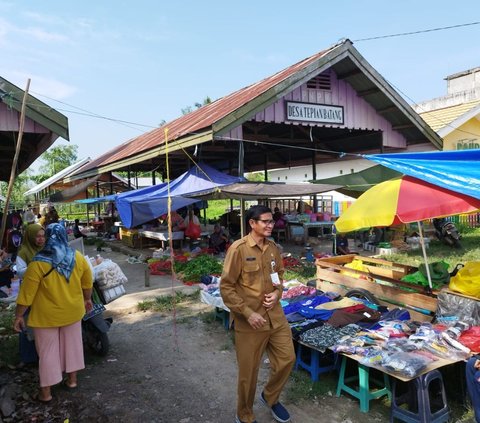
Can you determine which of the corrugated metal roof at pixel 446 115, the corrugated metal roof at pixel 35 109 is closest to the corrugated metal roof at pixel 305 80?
the corrugated metal roof at pixel 35 109

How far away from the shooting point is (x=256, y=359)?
305 cm

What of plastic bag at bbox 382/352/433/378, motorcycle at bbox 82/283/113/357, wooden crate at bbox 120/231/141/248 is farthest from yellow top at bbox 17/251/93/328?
wooden crate at bbox 120/231/141/248

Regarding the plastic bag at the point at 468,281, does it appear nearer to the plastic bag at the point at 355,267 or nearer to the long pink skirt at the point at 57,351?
the plastic bag at the point at 355,267

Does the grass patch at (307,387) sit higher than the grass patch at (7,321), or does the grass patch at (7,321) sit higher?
the grass patch at (7,321)

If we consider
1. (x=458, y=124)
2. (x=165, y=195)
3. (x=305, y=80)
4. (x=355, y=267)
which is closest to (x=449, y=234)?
(x=458, y=124)

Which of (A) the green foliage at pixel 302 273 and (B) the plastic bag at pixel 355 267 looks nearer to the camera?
(B) the plastic bag at pixel 355 267

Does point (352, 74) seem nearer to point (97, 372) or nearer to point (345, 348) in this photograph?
point (345, 348)

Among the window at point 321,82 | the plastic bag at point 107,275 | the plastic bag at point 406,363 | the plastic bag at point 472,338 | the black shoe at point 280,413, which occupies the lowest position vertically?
the black shoe at point 280,413

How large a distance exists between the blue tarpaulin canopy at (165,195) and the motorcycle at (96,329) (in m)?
4.57

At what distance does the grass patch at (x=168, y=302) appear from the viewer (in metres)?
6.62

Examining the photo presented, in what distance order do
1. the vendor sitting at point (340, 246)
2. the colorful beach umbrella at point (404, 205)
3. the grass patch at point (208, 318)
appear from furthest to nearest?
the vendor sitting at point (340, 246) → the grass patch at point (208, 318) → the colorful beach umbrella at point (404, 205)

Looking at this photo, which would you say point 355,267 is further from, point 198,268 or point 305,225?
point 305,225

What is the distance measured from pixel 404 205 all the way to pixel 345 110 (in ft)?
20.5

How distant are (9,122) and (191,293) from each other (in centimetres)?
410
